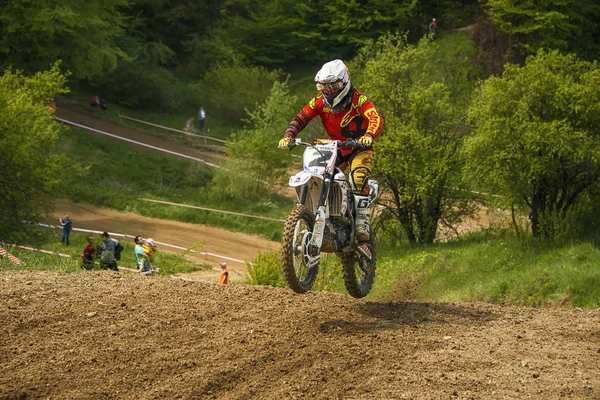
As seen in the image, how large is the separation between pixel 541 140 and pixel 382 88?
6.89m

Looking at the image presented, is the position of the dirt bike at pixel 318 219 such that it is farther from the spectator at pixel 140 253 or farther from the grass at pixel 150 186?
the grass at pixel 150 186

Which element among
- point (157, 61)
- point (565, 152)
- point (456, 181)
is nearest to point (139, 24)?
point (157, 61)

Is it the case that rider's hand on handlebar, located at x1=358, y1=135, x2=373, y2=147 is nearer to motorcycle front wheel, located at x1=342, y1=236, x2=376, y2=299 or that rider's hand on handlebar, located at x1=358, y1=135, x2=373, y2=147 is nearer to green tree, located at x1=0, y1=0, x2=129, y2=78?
motorcycle front wheel, located at x1=342, y1=236, x2=376, y2=299

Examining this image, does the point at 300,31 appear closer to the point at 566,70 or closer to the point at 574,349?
the point at 566,70

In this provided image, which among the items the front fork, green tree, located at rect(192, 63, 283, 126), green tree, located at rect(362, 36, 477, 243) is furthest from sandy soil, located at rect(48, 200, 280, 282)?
the front fork

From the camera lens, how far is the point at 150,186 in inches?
1572

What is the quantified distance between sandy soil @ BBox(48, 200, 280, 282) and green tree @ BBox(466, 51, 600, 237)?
9273 millimetres

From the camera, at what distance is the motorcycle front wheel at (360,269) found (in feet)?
37.9

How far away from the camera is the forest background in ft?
86.2

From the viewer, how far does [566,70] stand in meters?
27.5

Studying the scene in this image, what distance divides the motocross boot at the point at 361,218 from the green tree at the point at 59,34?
3323cm

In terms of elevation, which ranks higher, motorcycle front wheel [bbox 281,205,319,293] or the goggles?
the goggles

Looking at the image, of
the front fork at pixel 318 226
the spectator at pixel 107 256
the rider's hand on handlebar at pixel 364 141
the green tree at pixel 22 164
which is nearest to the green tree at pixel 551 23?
the green tree at pixel 22 164

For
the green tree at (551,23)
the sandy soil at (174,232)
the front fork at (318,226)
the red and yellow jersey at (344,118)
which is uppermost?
the green tree at (551,23)
